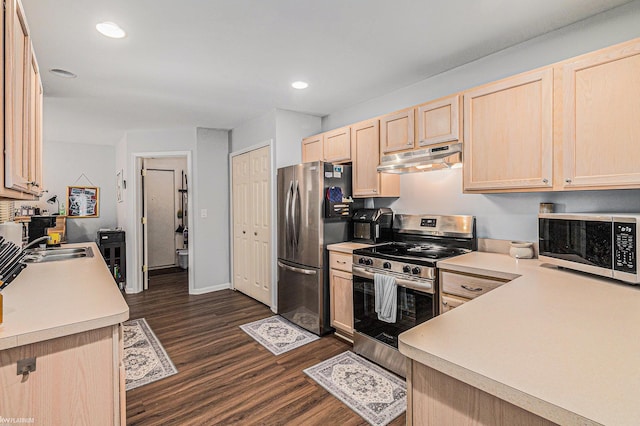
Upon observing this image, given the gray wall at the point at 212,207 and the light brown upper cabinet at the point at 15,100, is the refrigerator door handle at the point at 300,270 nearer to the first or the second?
the gray wall at the point at 212,207

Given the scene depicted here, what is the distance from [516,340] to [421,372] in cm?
29

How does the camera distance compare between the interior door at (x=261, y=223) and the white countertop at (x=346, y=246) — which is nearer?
the white countertop at (x=346, y=246)

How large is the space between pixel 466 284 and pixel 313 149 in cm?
229

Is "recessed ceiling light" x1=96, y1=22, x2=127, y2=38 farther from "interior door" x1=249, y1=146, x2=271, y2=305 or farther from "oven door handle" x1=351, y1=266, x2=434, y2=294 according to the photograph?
"oven door handle" x1=351, y1=266, x2=434, y2=294

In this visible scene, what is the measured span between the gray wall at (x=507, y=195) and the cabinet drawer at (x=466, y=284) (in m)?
0.66

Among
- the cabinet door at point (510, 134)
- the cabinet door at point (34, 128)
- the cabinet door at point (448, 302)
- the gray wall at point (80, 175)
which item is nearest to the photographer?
the cabinet door at point (34, 128)

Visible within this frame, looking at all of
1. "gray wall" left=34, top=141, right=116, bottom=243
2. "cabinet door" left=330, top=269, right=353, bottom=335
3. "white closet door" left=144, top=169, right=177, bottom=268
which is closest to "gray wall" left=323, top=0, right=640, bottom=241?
"cabinet door" left=330, top=269, right=353, bottom=335

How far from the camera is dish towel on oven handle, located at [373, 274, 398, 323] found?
2428 millimetres

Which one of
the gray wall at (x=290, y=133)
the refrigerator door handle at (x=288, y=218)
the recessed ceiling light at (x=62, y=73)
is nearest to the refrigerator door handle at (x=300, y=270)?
the refrigerator door handle at (x=288, y=218)

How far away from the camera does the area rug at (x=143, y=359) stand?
242cm

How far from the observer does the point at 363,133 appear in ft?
10.2

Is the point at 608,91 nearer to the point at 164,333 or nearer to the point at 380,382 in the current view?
the point at 380,382

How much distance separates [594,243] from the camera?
1.62 m

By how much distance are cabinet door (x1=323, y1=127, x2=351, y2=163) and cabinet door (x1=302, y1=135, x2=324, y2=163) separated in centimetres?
8
